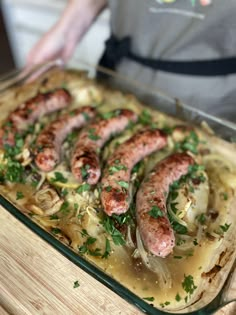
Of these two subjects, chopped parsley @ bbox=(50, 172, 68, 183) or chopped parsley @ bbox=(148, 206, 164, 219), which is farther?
chopped parsley @ bbox=(50, 172, 68, 183)

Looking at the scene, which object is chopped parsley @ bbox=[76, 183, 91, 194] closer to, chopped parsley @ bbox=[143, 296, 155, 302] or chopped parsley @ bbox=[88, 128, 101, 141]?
chopped parsley @ bbox=[88, 128, 101, 141]

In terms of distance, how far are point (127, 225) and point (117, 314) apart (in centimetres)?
28

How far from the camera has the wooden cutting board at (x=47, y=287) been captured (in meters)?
1.17

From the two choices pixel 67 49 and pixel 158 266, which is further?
pixel 67 49

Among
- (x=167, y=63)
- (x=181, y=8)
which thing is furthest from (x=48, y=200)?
(x=181, y=8)

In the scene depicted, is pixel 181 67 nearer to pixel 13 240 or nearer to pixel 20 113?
pixel 20 113

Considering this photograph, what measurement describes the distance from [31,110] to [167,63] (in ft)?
2.13

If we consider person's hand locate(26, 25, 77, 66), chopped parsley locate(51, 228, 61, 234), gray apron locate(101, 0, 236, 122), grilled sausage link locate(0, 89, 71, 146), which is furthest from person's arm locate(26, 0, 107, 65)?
chopped parsley locate(51, 228, 61, 234)

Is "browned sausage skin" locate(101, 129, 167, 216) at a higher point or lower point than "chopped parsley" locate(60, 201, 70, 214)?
higher

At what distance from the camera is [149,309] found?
3.45 feet

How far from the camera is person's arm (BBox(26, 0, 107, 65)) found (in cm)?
217

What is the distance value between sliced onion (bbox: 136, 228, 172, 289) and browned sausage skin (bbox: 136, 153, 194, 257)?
1.0 inches

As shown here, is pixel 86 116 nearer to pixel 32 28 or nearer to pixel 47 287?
pixel 47 287

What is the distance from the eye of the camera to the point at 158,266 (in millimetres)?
1208
